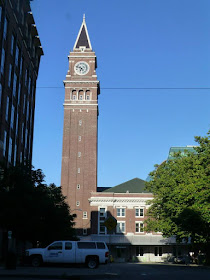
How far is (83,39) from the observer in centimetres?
9431

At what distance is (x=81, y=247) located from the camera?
2719 cm

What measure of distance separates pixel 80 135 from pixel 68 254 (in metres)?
58.0

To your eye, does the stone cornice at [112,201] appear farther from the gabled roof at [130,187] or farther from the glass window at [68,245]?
the glass window at [68,245]

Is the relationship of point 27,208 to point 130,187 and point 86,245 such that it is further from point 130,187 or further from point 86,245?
point 130,187

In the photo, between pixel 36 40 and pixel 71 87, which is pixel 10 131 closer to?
pixel 36 40

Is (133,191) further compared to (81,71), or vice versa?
(81,71)

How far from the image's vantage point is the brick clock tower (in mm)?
81000

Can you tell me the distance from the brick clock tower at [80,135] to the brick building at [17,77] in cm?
2400

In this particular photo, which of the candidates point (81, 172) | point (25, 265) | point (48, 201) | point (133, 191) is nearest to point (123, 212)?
point (133, 191)

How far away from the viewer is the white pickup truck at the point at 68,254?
1059 inches

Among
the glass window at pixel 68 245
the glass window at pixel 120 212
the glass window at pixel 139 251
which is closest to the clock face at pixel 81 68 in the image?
the glass window at pixel 120 212

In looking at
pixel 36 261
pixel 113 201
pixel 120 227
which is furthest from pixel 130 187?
pixel 36 261

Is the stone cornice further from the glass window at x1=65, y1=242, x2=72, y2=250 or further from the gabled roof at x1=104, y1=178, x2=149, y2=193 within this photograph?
the glass window at x1=65, y1=242, x2=72, y2=250

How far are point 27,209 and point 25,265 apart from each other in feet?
20.7
